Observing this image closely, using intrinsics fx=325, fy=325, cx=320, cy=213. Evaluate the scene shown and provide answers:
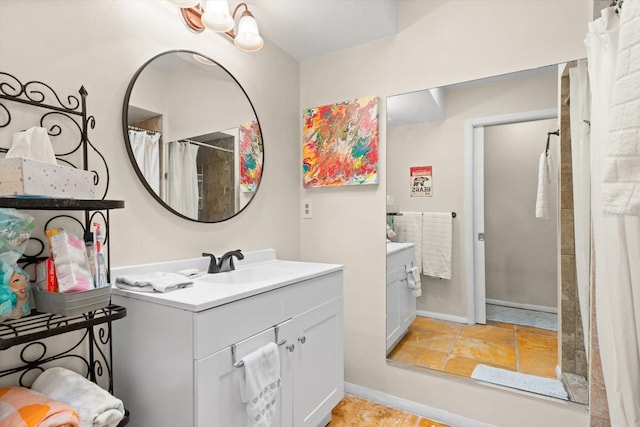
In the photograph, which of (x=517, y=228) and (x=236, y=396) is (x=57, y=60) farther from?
(x=517, y=228)

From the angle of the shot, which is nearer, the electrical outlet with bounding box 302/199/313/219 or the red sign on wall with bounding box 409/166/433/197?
the red sign on wall with bounding box 409/166/433/197

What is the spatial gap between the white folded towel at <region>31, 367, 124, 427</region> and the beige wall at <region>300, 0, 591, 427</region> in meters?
1.53

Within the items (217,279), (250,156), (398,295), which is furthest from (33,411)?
(398,295)

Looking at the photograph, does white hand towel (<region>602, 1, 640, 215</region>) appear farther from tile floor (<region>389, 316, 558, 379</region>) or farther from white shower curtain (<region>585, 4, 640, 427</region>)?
tile floor (<region>389, 316, 558, 379</region>)

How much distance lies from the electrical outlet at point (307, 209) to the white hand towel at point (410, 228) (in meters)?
0.63

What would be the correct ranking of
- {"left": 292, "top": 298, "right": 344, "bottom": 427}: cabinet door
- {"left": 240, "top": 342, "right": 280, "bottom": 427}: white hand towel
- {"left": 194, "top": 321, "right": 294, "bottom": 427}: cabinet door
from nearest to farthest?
1. {"left": 194, "top": 321, "right": 294, "bottom": 427}: cabinet door
2. {"left": 240, "top": 342, "right": 280, "bottom": 427}: white hand towel
3. {"left": 292, "top": 298, "right": 344, "bottom": 427}: cabinet door

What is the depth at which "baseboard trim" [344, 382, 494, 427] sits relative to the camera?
181cm

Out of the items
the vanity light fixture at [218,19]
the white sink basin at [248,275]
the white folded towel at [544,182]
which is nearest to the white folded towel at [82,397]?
the white sink basin at [248,275]

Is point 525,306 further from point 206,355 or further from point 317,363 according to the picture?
point 206,355

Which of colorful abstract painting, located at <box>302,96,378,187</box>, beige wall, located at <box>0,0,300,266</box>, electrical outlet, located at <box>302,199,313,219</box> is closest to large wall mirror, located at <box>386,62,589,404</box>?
colorful abstract painting, located at <box>302,96,378,187</box>

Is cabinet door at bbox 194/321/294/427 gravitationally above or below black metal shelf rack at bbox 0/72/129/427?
below

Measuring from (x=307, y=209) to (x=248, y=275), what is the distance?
2.74 ft

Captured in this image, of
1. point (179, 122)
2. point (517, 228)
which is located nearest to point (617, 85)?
point (517, 228)

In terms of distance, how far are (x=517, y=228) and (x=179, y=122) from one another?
6.03 ft
